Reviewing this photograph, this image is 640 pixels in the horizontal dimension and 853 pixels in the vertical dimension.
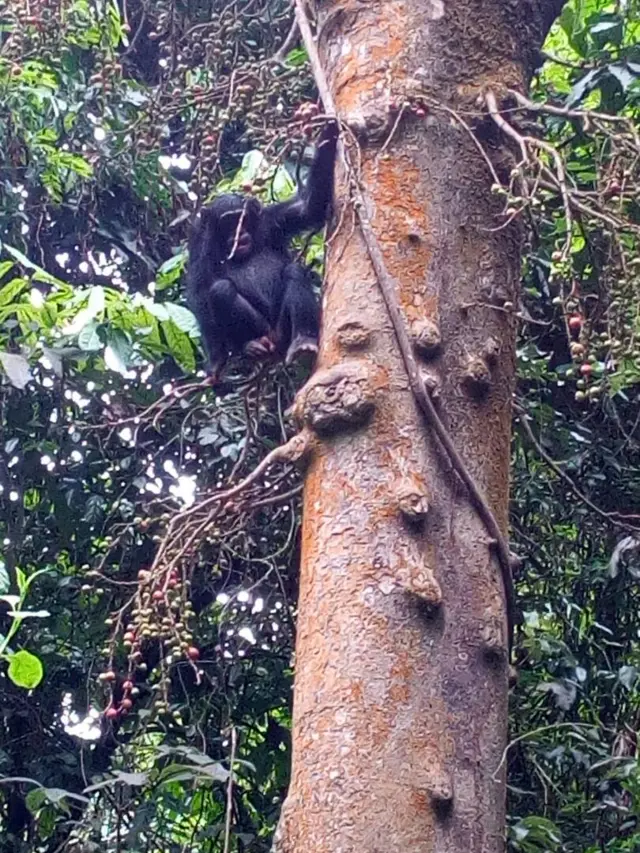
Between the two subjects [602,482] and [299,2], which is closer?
[299,2]

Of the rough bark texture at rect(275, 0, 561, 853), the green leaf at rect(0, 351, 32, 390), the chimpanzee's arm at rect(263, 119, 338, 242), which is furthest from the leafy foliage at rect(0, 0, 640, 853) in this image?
the rough bark texture at rect(275, 0, 561, 853)

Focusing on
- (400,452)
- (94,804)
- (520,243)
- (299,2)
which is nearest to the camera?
(400,452)

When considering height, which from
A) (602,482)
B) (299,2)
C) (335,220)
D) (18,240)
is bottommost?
(602,482)

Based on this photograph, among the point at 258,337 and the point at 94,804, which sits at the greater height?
the point at 258,337

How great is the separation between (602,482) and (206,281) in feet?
3.72

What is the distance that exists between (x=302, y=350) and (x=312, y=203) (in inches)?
13.2

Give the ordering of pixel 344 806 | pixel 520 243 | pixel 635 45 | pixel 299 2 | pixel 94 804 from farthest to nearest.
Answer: pixel 635 45
pixel 94 804
pixel 299 2
pixel 520 243
pixel 344 806

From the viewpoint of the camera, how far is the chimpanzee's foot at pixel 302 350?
7.71ft

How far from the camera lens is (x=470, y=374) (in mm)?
1475

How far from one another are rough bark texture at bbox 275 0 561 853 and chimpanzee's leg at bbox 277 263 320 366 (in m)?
0.77

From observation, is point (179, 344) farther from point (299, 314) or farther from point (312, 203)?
point (312, 203)

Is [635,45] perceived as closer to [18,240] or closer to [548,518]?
[548,518]

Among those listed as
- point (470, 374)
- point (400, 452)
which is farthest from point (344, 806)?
point (470, 374)

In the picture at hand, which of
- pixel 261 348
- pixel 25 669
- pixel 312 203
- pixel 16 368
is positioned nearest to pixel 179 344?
pixel 261 348
